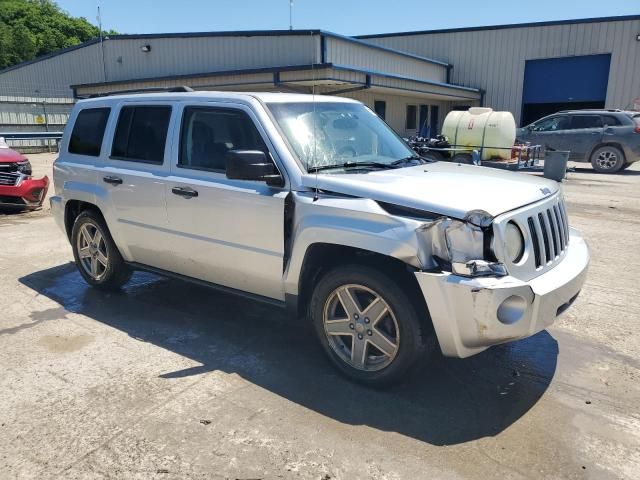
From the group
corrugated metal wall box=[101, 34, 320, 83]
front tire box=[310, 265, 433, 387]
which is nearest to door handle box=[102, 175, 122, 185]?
front tire box=[310, 265, 433, 387]

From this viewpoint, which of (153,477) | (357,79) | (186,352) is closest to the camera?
(153,477)

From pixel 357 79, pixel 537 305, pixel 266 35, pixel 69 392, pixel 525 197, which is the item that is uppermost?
pixel 266 35

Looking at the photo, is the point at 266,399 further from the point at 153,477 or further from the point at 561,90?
the point at 561,90

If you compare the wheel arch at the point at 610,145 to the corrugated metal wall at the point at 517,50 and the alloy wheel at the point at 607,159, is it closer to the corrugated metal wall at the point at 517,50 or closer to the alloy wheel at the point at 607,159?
the alloy wheel at the point at 607,159

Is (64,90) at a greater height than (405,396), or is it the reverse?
(64,90)

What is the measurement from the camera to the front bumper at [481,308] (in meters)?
2.97

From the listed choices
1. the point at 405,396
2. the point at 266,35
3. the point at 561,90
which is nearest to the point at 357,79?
the point at 266,35

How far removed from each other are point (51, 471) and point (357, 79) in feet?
58.7

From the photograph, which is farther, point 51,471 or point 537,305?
point 537,305

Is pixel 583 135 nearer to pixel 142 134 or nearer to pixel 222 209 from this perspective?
pixel 142 134

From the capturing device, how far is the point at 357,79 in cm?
1909

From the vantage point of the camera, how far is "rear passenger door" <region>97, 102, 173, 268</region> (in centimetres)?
463

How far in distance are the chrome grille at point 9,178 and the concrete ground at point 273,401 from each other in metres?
5.41

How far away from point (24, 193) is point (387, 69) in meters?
16.9
